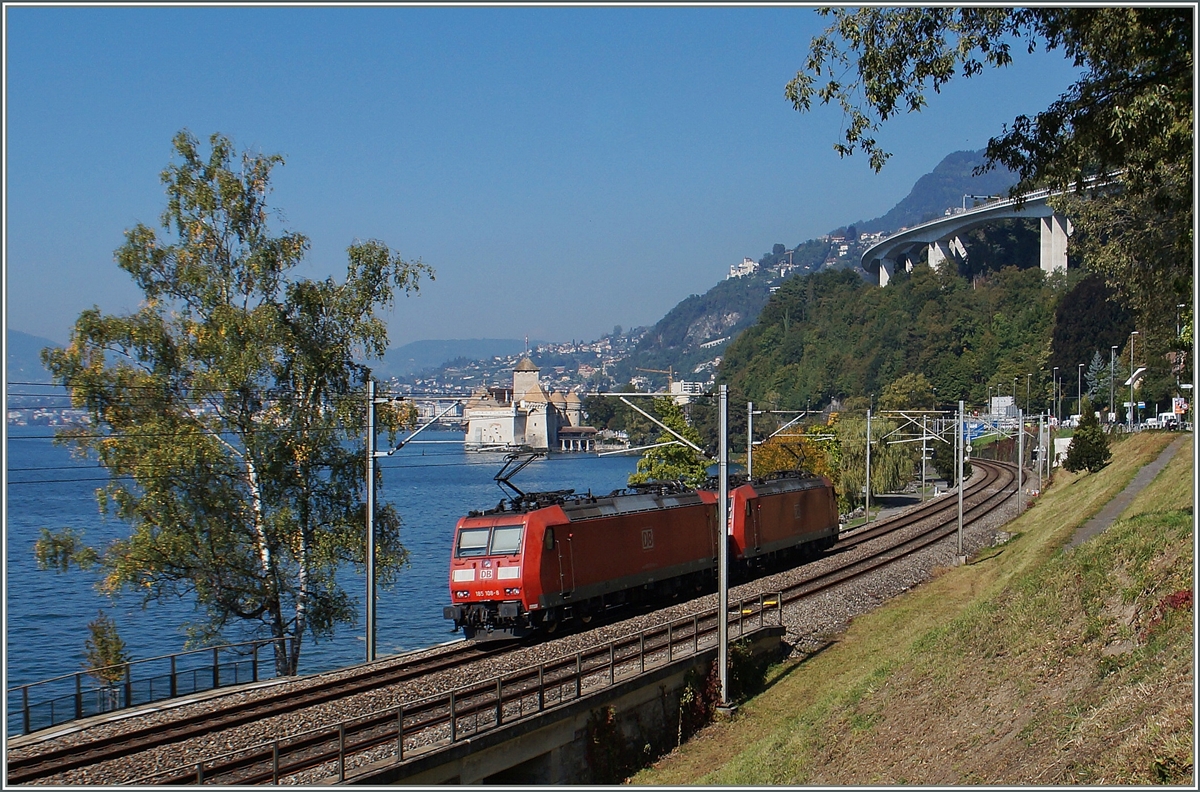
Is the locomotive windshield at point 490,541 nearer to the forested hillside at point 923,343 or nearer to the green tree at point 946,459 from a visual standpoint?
the green tree at point 946,459

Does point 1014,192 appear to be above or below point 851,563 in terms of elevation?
above

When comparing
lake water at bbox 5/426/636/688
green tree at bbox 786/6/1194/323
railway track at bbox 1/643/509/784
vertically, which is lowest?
lake water at bbox 5/426/636/688

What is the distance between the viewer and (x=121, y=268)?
26.4 meters

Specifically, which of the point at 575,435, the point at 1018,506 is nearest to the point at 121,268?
the point at 1018,506

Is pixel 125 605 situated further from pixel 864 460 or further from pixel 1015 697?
pixel 864 460

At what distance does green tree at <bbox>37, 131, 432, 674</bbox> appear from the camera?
2473cm

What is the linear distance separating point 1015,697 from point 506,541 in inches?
453

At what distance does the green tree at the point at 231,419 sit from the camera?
2473 centimetres

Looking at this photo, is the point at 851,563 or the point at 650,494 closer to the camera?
the point at 650,494

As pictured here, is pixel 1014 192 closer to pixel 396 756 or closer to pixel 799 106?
pixel 799 106

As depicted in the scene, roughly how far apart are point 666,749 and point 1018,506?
40011mm

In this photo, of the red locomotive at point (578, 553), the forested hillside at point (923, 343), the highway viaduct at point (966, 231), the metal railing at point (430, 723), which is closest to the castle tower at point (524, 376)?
the forested hillside at point (923, 343)

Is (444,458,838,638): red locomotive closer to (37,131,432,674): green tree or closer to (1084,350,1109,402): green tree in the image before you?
(37,131,432,674): green tree

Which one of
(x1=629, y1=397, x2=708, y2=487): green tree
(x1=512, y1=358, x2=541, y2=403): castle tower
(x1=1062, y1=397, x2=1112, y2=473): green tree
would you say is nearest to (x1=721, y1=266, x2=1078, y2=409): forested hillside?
(x1=512, y1=358, x2=541, y2=403): castle tower
